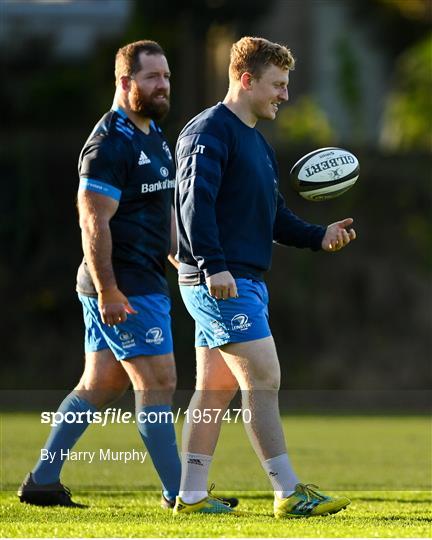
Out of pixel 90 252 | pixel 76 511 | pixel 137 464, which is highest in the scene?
pixel 90 252

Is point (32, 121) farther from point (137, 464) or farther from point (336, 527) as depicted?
point (336, 527)

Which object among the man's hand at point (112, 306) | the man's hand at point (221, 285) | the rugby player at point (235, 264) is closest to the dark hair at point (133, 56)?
the rugby player at point (235, 264)

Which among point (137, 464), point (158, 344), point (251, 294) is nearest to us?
point (251, 294)

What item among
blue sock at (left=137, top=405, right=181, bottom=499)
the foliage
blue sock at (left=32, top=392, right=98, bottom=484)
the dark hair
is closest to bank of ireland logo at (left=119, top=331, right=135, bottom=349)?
blue sock at (left=137, top=405, right=181, bottom=499)

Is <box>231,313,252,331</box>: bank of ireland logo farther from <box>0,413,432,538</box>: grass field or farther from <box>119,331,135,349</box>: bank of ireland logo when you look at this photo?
<box>0,413,432,538</box>: grass field

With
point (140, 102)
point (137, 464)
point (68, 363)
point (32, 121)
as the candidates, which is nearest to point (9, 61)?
point (32, 121)

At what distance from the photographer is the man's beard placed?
692 centimetres

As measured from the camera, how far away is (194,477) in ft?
21.2

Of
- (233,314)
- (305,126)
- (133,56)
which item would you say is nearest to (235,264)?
(233,314)

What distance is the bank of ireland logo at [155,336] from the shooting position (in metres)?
6.81

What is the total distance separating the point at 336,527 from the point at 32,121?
19.5m

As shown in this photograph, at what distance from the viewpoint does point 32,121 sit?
24.7 metres

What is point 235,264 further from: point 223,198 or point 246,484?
point 246,484

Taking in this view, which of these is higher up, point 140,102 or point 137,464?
point 140,102
